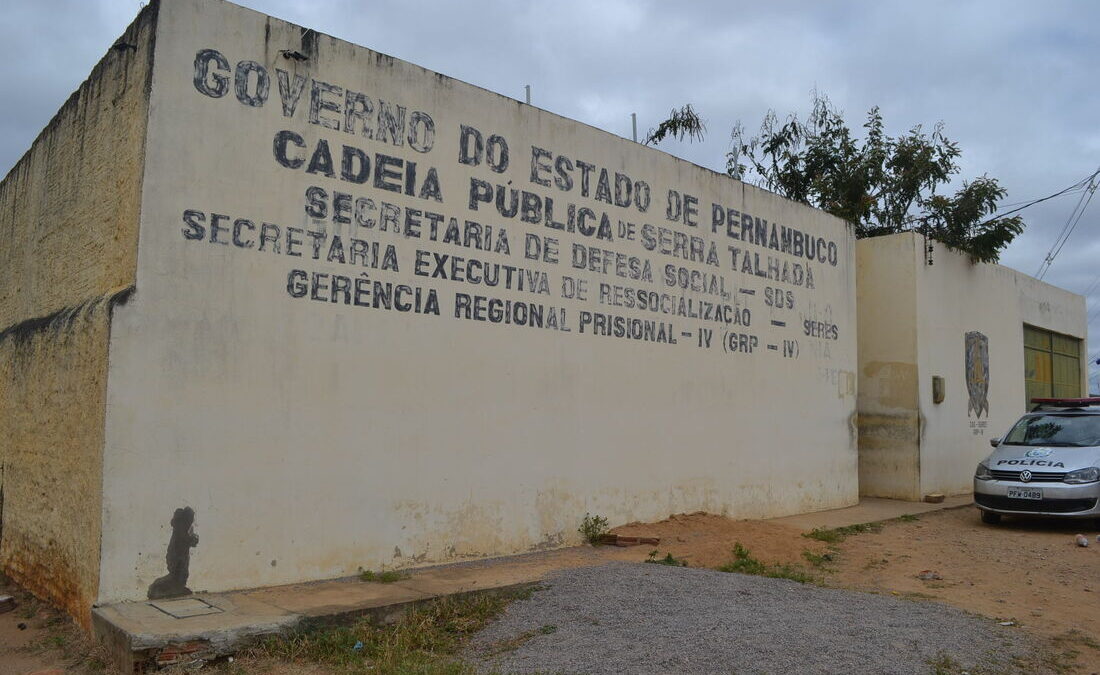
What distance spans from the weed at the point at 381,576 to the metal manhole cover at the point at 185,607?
143 cm

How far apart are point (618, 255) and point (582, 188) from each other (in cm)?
87

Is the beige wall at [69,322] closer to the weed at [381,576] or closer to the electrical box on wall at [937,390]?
the weed at [381,576]

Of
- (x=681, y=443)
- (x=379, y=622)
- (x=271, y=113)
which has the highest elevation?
(x=271, y=113)

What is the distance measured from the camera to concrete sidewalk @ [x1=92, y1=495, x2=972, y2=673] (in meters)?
5.36

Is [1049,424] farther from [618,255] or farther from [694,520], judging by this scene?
[618,255]

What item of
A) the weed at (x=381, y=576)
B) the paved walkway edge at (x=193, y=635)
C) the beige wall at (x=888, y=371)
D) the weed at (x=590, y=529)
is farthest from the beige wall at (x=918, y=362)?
the paved walkway edge at (x=193, y=635)

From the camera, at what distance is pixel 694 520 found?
10.5 meters

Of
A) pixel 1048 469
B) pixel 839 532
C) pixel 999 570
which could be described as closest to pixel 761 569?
pixel 999 570

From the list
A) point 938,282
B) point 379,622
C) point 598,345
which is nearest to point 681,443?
point 598,345

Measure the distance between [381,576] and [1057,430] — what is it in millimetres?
9736

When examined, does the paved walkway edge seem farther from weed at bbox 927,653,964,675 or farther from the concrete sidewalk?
weed at bbox 927,653,964,675

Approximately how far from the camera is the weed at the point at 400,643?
538 centimetres

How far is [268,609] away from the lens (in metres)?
6.17

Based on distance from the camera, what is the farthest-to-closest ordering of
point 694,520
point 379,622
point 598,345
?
point 694,520 < point 598,345 < point 379,622
